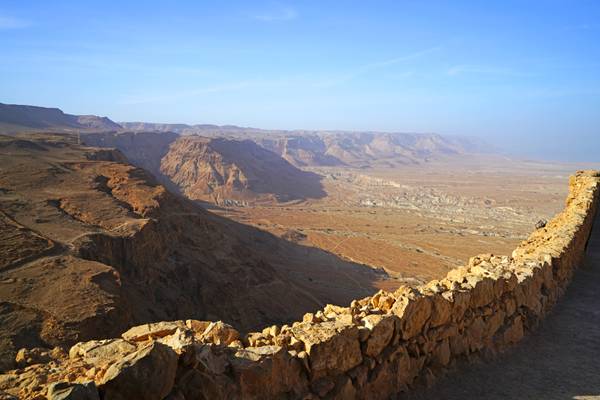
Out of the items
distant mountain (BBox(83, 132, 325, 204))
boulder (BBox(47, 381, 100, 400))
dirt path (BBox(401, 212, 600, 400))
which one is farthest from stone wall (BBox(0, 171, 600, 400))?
distant mountain (BBox(83, 132, 325, 204))

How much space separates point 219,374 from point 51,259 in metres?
13.4

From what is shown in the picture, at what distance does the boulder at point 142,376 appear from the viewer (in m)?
3.25

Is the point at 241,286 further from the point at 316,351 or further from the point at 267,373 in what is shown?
the point at 267,373

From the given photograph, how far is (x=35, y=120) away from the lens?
88000 mm

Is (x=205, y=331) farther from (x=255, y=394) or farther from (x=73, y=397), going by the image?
(x=73, y=397)

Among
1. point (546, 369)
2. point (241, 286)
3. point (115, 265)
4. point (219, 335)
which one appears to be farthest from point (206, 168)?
→ point (219, 335)

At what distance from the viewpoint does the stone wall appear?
347 centimetres

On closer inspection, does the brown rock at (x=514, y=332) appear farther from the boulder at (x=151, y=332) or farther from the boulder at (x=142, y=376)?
the boulder at (x=142, y=376)

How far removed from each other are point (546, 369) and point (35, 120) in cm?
10057

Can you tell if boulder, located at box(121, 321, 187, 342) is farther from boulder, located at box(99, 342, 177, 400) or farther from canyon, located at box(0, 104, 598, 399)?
boulder, located at box(99, 342, 177, 400)

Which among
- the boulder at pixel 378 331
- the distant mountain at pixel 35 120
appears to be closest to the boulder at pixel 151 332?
the boulder at pixel 378 331

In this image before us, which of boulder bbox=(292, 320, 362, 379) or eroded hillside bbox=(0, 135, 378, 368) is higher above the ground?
boulder bbox=(292, 320, 362, 379)

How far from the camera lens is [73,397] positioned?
3.00m

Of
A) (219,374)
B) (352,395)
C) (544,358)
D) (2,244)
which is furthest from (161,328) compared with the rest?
(2,244)
